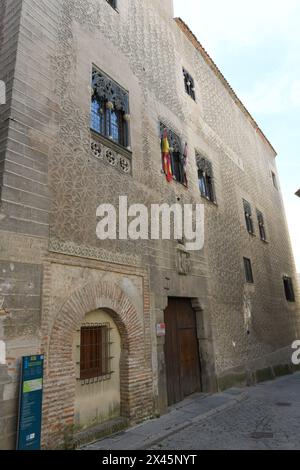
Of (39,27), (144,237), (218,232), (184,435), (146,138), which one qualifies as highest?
(39,27)

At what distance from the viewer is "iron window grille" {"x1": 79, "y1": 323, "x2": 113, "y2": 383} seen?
16.4 ft

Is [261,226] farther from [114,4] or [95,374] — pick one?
[95,374]

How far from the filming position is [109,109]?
6.79 metres

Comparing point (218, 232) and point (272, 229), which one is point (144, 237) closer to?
point (218, 232)

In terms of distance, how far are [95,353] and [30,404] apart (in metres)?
1.58

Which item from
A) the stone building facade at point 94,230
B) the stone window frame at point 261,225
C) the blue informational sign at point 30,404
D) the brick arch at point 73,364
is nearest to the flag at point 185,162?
the stone building facade at point 94,230

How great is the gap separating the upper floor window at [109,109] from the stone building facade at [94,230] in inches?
7.6

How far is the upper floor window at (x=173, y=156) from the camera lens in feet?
27.2

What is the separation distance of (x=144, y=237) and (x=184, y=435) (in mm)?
3644

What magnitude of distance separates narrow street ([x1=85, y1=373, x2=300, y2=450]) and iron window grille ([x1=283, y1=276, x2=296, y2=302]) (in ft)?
29.0

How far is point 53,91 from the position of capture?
17.6ft

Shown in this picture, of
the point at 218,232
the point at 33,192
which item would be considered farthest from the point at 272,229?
the point at 33,192

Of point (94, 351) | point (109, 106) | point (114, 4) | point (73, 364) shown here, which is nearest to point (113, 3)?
point (114, 4)

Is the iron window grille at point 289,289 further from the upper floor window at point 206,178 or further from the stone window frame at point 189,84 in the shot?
the stone window frame at point 189,84
